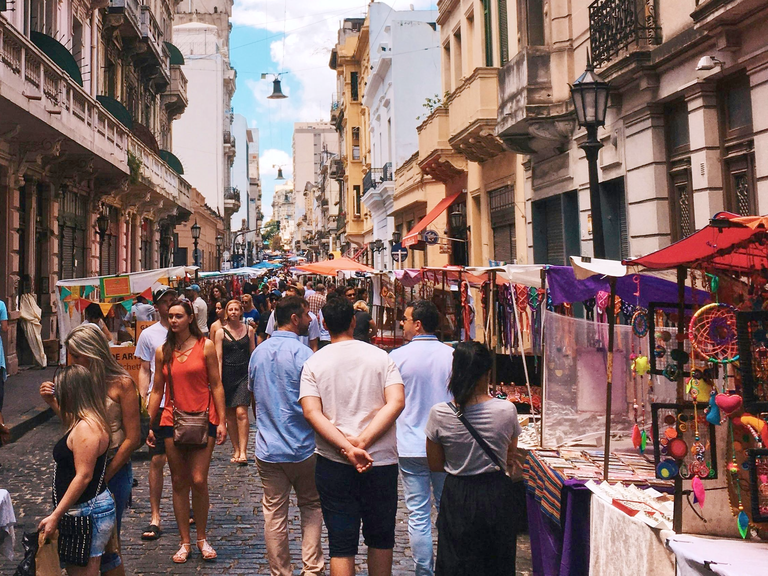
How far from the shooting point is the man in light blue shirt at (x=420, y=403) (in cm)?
512

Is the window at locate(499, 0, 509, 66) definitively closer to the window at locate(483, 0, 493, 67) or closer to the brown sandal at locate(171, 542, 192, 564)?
the window at locate(483, 0, 493, 67)

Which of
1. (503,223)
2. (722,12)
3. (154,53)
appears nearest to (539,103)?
(503,223)

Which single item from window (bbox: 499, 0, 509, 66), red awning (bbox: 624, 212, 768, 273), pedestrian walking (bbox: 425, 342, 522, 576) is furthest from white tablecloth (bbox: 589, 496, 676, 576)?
window (bbox: 499, 0, 509, 66)

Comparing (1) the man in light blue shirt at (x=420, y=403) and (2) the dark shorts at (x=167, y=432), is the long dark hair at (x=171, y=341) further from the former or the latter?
(1) the man in light blue shirt at (x=420, y=403)

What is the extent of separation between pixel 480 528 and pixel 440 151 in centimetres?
1841

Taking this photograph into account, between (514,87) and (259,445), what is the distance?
11.1 meters

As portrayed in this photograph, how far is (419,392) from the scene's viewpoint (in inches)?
210

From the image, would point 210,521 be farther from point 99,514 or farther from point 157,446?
point 99,514

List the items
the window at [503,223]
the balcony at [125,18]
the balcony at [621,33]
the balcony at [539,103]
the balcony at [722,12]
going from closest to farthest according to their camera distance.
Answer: the balcony at [722,12]
the balcony at [621,33]
the balcony at [539,103]
the window at [503,223]
the balcony at [125,18]

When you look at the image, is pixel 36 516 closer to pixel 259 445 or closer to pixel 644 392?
pixel 259 445

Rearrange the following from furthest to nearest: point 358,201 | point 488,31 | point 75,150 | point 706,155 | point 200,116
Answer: point 200,116 < point 358,201 < point 488,31 < point 75,150 < point 706,155

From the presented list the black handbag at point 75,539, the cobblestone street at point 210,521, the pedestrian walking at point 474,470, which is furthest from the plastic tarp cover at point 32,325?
the pedestrian walking at point 474,470

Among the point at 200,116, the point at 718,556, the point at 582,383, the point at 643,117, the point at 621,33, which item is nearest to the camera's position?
the point at 718,556

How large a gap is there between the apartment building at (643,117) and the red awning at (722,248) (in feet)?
15.3
